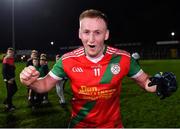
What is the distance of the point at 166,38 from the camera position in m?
89.1

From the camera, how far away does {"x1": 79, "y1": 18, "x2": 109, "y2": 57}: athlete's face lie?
4199 mm

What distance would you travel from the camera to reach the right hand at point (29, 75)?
13.5 ft

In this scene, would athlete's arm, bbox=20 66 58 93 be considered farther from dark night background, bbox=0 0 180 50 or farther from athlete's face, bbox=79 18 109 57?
dark night background, bbox=0 0 180 50

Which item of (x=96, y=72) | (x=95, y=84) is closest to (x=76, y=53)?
(x=96, y=72)

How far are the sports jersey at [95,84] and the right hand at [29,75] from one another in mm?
382

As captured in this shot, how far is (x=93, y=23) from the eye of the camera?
13.9 feet

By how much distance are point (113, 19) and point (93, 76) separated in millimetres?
84565

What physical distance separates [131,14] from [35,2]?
23.3 m

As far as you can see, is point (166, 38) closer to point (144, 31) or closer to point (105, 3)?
point (144, 31)

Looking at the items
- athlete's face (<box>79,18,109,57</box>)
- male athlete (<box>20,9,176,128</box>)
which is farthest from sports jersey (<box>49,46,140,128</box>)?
athlete's face (<box>79,18,109,57</box>)

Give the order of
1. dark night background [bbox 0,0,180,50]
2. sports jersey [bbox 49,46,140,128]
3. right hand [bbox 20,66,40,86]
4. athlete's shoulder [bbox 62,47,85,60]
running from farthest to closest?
1. dark night background [bbox 0,0,180,50]
2. athlete's shoulder [bbox 62,47,85,60]
3. sports jersey [bbox 49,46,140,128]
4. right hand [bbox 20,66,40,86]

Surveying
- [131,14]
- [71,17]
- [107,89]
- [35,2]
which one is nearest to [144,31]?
[131,14]

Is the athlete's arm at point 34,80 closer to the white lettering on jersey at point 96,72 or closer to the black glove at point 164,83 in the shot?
the white lettering on jersey at point 96,72

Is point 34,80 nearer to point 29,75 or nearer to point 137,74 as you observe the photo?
point 29,75
